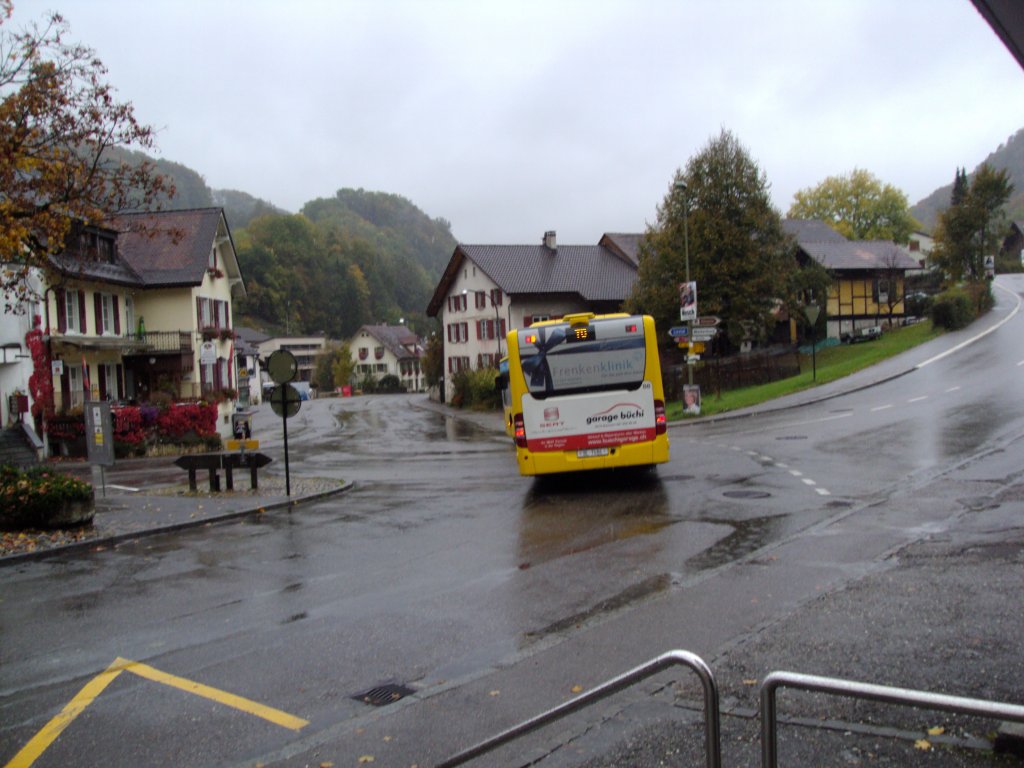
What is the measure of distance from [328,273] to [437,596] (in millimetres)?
138383

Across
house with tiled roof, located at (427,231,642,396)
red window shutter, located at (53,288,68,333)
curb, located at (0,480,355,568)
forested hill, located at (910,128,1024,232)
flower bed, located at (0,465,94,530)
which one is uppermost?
forested hill, located at (910,128,1024,232)

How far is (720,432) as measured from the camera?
25.5m

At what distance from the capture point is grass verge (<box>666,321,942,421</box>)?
34.0 metres

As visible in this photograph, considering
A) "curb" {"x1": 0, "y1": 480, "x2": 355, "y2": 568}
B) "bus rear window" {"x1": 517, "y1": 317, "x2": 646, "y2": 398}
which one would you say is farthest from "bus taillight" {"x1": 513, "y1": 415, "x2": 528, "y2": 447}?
"curb" {"x1": 0, "y1": 480, "x2": 355, "y2": 568}

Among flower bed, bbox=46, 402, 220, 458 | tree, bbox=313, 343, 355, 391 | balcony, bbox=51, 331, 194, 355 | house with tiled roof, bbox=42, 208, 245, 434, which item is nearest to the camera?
flower bed, bbox=46, 402, 220, 458

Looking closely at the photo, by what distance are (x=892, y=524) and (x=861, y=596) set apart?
12.5 feet

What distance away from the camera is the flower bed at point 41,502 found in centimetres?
1282

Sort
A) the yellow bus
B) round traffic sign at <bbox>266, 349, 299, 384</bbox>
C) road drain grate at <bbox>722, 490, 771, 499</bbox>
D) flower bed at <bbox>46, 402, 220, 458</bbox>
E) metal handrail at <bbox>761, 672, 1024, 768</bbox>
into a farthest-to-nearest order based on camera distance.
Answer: flower bed at <bbox>46, 402, 220, 458</bbox> < round traffic sign at <bbox>266, 349, 299, 384</bbox> < the yellow bus < road drain grate at <bbox>722, 490, 771, 499</bbox> < metal handrail at <bbox>761, 672, 1024, 768</bbox>

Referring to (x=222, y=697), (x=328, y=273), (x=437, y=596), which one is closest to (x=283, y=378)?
(x=437, y=596)

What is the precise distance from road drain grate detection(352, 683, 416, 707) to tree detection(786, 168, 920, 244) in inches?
3711

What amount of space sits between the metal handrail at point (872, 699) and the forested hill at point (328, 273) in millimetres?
121998

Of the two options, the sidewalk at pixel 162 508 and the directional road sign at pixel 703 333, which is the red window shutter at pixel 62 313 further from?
the directional road sign at pixel 703 333

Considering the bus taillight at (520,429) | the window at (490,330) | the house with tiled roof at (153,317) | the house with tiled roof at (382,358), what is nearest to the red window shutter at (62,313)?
the house with tiled roof at (153,317)

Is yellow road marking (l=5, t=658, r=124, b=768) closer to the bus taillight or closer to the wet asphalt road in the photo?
the wet asphalt road
